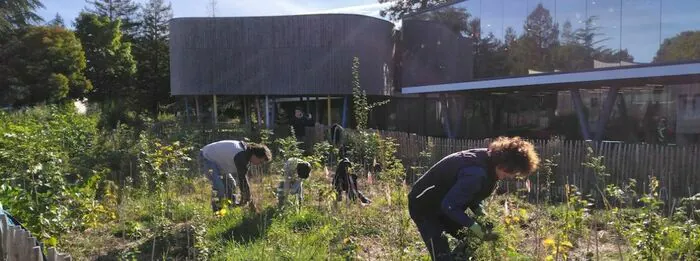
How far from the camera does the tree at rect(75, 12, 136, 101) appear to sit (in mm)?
33906

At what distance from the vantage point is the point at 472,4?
14922mm

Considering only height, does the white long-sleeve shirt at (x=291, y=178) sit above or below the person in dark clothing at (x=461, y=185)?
below

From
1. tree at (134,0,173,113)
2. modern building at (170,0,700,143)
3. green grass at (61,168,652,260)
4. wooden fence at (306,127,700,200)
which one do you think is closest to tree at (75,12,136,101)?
tree at (134,0,173,113)

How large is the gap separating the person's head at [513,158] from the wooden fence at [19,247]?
2409 millimetres

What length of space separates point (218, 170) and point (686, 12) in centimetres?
936

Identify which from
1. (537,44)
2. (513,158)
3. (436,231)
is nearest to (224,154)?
(436,231)

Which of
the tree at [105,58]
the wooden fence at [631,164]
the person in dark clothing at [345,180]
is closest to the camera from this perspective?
the person in dark clothing at [345,180]

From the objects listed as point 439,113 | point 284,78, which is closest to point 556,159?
point 439,113

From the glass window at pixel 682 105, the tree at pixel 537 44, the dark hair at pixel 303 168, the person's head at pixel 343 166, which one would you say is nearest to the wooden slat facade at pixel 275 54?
the tree at pixel 537 44

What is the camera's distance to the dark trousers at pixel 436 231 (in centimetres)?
333

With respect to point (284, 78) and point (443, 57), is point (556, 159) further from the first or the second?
point (284, 78)

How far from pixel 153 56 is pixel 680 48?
33229 millimetres

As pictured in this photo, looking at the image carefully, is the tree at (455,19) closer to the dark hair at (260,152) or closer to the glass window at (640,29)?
the glass window at (640,29)

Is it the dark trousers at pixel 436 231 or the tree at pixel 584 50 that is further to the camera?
the tree at pixel 584 50
